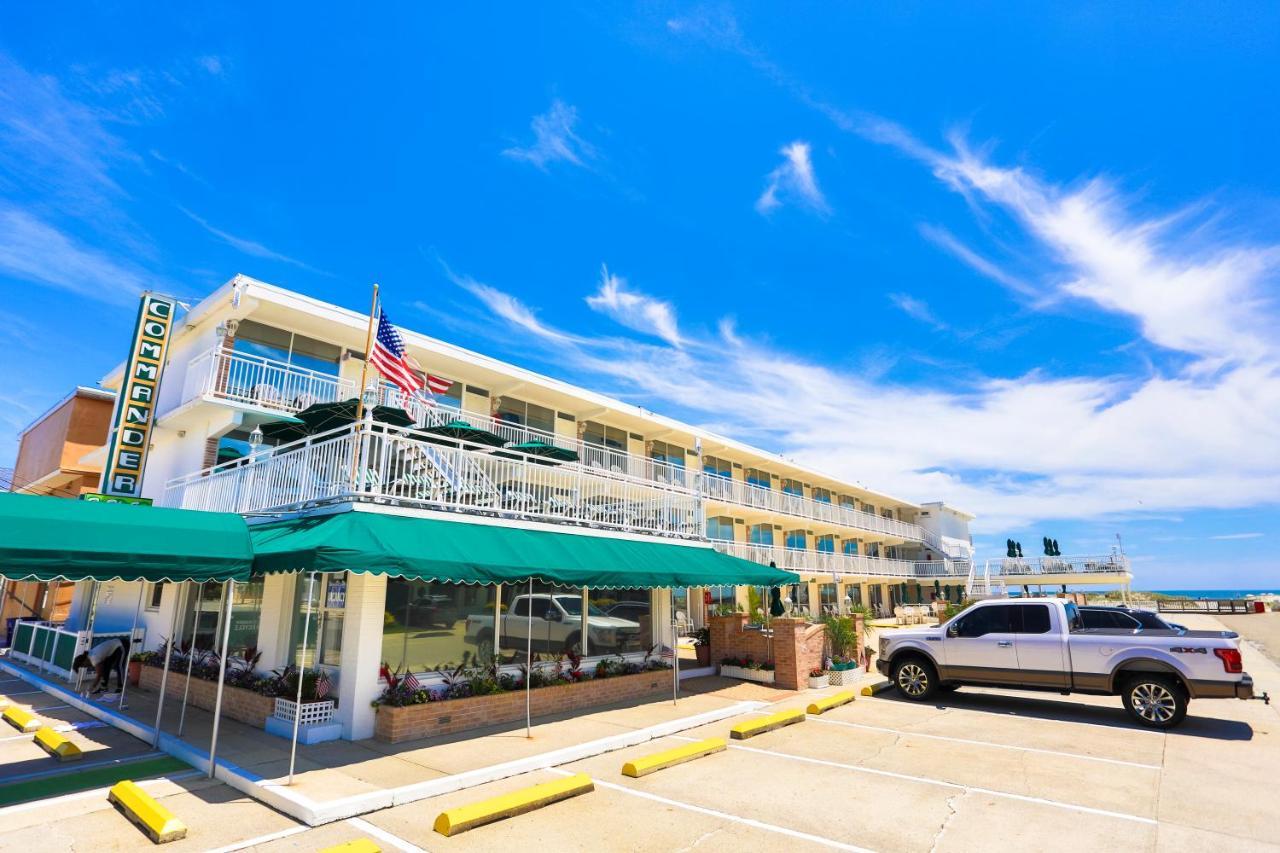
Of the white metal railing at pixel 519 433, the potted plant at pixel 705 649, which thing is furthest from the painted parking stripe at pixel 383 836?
the potted plant at pixel 705 649

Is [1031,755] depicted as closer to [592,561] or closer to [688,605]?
[592,561]

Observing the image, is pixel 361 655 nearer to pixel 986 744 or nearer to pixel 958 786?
pixel 958 786

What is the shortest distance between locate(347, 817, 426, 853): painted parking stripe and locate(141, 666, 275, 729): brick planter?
437cm

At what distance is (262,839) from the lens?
20.3 feet

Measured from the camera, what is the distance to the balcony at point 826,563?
28.2m


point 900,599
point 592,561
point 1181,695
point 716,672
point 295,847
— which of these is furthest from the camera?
point 900,599

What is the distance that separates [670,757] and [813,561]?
83.3ft

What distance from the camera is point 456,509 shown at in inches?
432

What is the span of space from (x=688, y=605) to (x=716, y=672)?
986 cm

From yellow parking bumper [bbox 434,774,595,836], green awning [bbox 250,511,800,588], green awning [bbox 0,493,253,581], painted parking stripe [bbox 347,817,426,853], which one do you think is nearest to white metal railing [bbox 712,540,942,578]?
green awning [bbox 250,511,800,588]

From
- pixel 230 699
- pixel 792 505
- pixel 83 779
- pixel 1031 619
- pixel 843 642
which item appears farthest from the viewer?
pixel 792 505

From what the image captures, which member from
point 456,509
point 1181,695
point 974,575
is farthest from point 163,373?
point 974,575

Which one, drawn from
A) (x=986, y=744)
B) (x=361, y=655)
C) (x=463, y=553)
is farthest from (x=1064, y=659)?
(x=361, y=655)

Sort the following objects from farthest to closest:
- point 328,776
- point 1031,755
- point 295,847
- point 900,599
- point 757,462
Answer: point 900,599
point 757,462
point 1031,755
point 328,776
point 295,847
